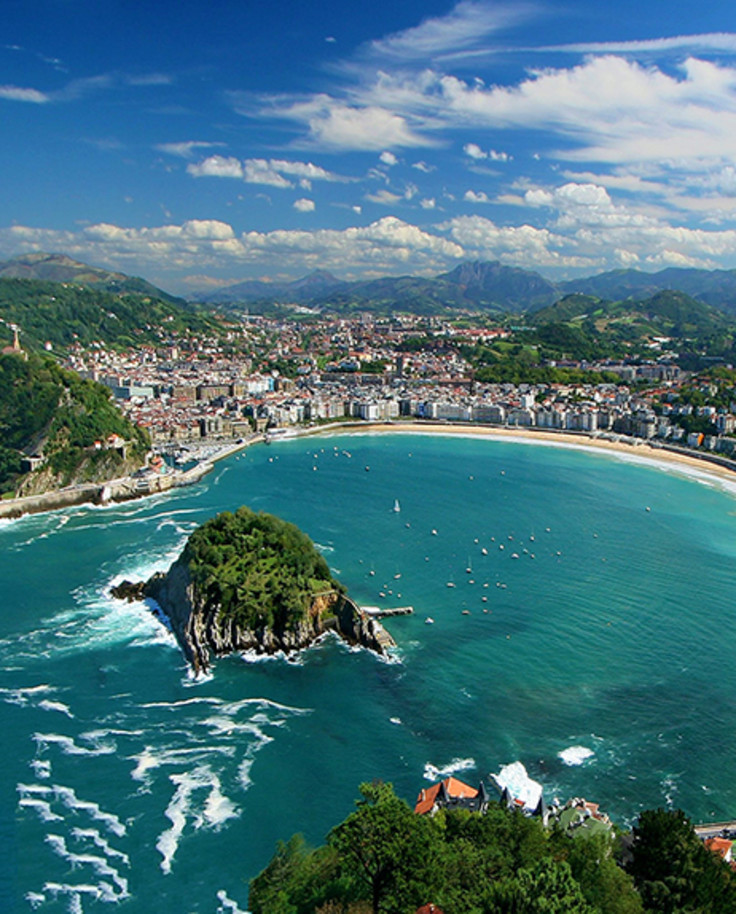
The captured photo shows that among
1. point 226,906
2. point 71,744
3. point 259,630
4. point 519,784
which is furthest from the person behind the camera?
point 259,630

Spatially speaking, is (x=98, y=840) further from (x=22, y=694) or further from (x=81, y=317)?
(x=81, y=317)

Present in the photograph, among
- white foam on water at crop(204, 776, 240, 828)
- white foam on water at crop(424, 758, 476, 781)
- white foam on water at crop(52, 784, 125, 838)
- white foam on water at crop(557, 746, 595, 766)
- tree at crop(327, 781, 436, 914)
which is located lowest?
white foam on water at crop(52, 784, 125, 838)

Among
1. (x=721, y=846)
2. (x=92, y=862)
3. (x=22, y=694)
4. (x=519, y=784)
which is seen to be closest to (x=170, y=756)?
(x=92, y=862)

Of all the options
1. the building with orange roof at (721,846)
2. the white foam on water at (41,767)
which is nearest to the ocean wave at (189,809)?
the white foam on water at (41,767)

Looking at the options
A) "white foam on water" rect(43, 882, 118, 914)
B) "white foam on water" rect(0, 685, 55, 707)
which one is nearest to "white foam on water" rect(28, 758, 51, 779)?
"white foam on water" rect(0, 685, 55, 707)

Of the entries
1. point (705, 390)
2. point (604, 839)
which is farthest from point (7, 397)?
point (705, 390)

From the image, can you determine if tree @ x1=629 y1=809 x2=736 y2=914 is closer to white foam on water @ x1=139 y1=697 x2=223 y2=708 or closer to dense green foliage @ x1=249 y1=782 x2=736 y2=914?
dense green foliage @ x1=249 y1=782 x2=736 y2=914
